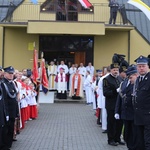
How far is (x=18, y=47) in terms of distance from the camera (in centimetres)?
2683

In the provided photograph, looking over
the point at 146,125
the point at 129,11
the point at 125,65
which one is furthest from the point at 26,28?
the point at 146,125

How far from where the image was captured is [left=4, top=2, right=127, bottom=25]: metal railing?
27031mm

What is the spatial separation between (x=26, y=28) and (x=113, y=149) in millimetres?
17938

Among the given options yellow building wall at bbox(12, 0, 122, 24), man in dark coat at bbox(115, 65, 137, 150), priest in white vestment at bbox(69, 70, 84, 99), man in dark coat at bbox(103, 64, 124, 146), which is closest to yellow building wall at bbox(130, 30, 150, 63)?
yellow building wall at bbox(12, 0, 122, 24)

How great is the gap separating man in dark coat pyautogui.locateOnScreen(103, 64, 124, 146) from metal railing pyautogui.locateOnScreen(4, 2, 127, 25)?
1680 cm

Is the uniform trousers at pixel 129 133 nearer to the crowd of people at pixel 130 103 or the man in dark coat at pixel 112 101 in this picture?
the crowd of people at pixel 130 103

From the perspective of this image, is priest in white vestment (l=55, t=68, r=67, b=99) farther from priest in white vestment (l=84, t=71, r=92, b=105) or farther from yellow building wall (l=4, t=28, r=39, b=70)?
yellow building wall (l=4, t=28, r=39, b=70)

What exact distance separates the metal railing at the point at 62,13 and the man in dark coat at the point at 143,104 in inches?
766

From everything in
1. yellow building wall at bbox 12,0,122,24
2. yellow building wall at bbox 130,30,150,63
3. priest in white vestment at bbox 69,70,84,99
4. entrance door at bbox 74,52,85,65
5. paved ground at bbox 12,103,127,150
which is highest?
yellow building wall at bbox 12,0,122,24

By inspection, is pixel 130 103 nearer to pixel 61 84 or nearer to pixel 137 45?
pixel 61 84

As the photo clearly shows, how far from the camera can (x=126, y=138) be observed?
8.98 meters

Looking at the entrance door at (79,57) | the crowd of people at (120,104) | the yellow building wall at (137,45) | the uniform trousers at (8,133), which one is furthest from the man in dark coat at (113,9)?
the uniform trousers at (8,133)

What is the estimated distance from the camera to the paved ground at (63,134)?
1010cm

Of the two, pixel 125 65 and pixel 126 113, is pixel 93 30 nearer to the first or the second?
pixel 125 65
